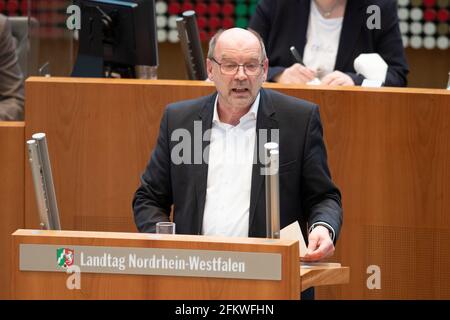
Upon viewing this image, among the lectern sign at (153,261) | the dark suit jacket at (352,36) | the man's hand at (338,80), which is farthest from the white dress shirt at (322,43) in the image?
the lectern sign at (153,261)

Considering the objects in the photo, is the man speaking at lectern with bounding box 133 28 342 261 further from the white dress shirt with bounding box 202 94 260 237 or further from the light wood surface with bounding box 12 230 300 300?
the light wood surface with bounding box 12 230 300 300

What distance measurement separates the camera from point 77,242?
9.36ft

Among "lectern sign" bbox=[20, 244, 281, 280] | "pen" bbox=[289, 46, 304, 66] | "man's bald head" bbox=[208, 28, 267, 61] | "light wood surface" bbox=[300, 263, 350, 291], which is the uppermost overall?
"pen" bbox=[289, 46, 304, 66]

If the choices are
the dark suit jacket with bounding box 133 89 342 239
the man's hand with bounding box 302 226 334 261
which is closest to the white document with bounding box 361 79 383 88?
the dark suit jacket with bounding box 133 89 342 239

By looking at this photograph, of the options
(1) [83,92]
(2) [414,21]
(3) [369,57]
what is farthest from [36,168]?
(2) [414,21]

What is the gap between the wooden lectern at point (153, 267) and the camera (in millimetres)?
2785

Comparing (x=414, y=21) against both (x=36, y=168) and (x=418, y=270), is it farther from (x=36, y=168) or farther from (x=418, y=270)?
(x=36, y=168)

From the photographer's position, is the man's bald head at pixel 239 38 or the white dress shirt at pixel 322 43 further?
the white dress shirt at pixel 322 43

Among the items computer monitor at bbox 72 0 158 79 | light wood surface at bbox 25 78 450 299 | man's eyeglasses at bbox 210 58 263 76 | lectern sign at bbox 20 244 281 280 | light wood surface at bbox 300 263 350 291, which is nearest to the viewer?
lectern sign at bbox 20 244 281 280

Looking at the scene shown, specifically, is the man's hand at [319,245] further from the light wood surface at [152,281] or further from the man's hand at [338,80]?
the man's hand at [338,80]

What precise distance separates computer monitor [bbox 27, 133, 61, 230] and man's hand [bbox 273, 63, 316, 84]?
1.97 metres

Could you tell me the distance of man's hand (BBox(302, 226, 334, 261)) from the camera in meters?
3.14

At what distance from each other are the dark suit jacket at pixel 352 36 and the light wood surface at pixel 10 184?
1.23 meters

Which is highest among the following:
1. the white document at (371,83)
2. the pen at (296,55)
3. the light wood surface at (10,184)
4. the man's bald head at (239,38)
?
the pen at (296,55)
